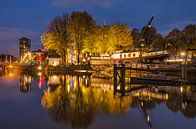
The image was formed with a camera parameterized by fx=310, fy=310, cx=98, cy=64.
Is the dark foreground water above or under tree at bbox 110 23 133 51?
under

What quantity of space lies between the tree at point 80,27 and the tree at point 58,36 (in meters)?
3.01

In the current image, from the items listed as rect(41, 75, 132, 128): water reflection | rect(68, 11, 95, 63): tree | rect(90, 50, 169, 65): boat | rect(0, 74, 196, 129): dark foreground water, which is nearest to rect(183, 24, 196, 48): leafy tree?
rect(90, 50, 169, 65): boat

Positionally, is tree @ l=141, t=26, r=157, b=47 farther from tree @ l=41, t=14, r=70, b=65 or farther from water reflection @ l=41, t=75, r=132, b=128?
water reflection @ l=41, t=75, r=132, b=128

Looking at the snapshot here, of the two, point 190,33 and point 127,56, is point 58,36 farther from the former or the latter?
point 190,33

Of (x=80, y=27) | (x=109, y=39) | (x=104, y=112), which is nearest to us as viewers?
(x=104, y=112)

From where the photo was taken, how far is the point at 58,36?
3772 inches

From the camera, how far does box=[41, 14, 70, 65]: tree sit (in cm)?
9588

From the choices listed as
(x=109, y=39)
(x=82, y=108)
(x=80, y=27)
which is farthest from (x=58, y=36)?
(x=82, y=108)

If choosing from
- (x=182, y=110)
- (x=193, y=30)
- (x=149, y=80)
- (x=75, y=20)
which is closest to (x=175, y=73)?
(x=149, y=80)

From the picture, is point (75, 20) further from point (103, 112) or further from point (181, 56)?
point (103, 112)

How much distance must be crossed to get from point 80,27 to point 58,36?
7.64 metres

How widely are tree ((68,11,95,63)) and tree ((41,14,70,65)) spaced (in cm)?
301

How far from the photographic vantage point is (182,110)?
26.8 metres

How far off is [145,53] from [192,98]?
58.7 metres
